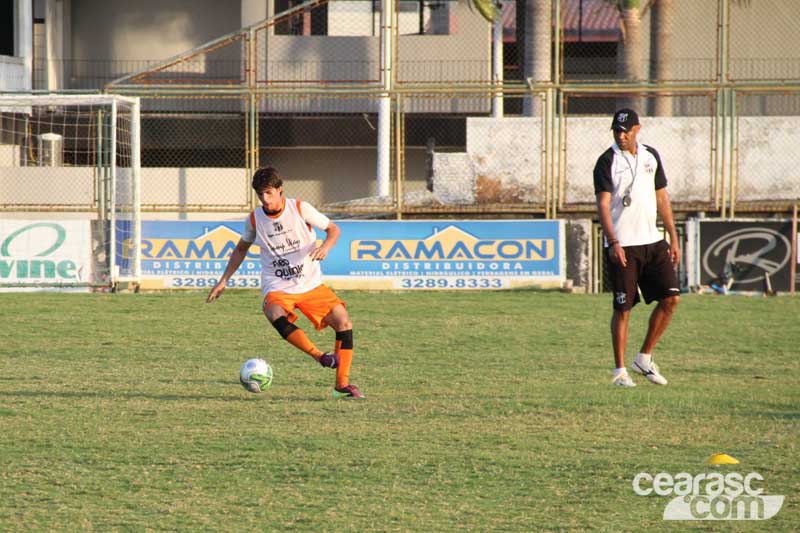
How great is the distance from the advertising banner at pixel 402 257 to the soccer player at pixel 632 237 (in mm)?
10091

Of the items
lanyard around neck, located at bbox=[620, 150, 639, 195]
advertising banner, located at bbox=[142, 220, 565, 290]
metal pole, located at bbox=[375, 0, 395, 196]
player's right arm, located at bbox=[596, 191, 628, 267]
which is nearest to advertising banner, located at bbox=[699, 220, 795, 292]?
advertising banner, located at bbox=[142, 220, 565, 290]

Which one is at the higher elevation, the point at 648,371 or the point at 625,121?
the point at 625,121

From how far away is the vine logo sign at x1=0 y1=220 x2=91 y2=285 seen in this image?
63.4 feet

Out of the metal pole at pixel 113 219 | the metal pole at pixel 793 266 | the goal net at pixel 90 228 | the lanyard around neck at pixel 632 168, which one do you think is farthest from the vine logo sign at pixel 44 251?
the lanyard around neck at pixel 632 168

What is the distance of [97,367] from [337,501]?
5.55m

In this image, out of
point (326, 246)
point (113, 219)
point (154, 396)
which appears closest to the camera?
point (326, 246)

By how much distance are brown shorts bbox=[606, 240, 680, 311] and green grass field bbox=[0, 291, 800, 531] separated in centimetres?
70

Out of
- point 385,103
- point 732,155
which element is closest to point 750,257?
point 732,155

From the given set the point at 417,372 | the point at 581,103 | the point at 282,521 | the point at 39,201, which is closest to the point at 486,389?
the point at 417,372

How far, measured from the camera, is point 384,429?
7559mm

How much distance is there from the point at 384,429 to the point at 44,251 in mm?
13042

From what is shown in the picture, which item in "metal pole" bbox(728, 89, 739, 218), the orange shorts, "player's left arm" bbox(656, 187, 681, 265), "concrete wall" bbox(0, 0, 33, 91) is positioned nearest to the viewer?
the orange shorts

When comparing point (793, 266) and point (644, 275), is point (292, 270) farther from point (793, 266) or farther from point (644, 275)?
point (793, 266)

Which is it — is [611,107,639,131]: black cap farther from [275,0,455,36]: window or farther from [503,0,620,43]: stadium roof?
[503,0,620,43]: stadium roof
